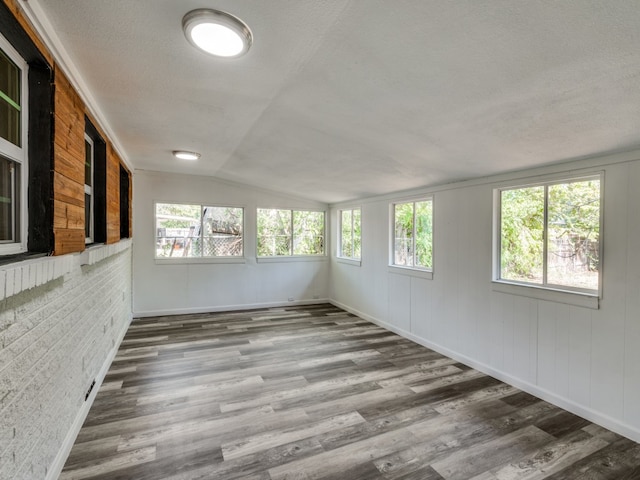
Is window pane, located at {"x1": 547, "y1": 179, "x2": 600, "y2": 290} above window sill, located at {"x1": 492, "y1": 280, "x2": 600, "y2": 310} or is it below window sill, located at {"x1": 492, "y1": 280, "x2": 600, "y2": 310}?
above

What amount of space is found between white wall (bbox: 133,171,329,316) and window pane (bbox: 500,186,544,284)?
396cm

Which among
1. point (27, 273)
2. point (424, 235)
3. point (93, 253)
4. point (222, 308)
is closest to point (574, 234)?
point (424, 235)

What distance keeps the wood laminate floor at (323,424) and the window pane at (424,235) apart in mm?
1240

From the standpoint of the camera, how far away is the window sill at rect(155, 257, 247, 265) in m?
5.57

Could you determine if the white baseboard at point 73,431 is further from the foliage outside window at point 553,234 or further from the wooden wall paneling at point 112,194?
the foliage outside window at point 553,234

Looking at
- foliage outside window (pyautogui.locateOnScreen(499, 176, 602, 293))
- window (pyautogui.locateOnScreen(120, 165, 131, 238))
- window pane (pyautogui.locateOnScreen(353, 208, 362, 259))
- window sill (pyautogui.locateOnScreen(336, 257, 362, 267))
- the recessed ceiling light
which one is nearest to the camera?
foliage outside window (pyautogui.locateOnScreen(499, 176, 602, 293))

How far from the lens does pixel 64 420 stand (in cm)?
202

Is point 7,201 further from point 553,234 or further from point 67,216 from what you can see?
point 553,234

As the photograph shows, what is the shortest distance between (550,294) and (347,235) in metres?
3.89

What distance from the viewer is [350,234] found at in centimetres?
628

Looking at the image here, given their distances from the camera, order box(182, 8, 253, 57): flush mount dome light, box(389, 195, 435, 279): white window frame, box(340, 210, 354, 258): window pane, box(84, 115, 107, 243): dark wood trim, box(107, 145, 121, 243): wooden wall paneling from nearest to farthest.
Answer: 1. box(182, 8, 253, 57): flush mount dome light
2. box(84, 115, 107, 243): dark wood trim
3. box(107, 145, 121, 243): wooden wall paneling
4. box(389, 195, 435, 279): white window frame
5. box(340, 210, 354, 258): window pane

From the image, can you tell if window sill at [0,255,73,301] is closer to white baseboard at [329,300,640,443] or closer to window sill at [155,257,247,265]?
white baseboard at [329,300,640,443]

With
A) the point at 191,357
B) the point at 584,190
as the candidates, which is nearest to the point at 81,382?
the point at 191,357

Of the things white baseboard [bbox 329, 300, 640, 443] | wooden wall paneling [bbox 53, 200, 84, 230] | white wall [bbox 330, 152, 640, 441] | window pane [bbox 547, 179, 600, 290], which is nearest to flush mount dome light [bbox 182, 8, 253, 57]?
wooden wall paneling [bbox 53, 200, 84, 230]
